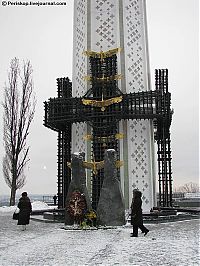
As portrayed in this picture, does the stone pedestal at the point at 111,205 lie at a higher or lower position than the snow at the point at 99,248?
higher

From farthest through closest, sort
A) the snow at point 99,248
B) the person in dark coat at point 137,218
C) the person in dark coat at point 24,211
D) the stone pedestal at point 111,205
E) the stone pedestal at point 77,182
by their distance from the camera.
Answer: the stone pedestal at point 77,182
the stone pedestal at point 111,205
the person in dark coat at point 24,211
the person in dark coat at point 137,218
the snow at point 99,248

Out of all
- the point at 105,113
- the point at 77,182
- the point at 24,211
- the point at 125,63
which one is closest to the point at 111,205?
the point at 77,182

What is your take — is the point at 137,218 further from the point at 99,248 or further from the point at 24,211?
the point at 24,211

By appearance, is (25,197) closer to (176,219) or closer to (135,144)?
(176,219)

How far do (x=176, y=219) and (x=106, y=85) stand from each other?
942 centimetres

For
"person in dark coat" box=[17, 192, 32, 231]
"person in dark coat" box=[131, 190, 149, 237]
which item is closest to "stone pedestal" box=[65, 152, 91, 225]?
"person in dark coat" box=[17, 192, 32, 231]

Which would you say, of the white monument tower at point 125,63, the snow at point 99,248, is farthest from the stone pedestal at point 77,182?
the white monument tower at point 125,63

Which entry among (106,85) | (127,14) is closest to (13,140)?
(106,85)

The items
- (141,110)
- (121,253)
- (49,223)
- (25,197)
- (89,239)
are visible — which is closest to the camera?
(121,253)

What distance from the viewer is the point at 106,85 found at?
77.6 ft

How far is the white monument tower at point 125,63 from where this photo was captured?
23.5 metres

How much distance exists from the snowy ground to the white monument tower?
28.8 feet

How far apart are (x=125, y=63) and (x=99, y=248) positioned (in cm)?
1626

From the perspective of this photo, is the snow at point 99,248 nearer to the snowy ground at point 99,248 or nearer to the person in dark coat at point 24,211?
the snowy ground at point 99,248
